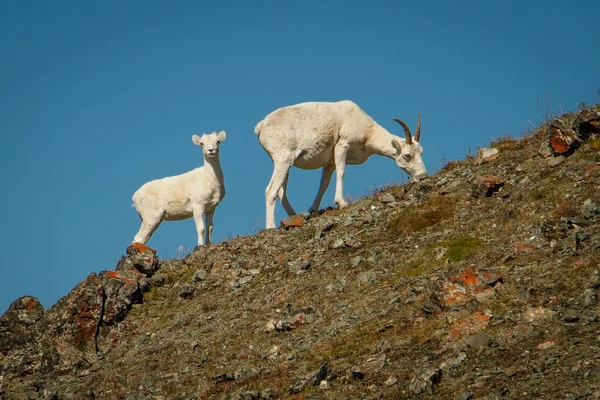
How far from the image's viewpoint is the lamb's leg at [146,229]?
24.3 metres

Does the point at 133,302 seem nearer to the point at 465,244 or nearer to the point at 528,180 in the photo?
the point at 465,244

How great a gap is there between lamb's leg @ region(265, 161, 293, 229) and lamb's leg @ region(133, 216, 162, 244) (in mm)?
3471

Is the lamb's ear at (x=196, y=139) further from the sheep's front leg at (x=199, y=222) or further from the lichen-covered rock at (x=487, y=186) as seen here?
the lichen-covered rock at (x=487, y=186)

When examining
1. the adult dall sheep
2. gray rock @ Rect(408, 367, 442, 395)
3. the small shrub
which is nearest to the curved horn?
the adult dall sheep

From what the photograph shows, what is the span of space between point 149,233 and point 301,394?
13174 millimetres

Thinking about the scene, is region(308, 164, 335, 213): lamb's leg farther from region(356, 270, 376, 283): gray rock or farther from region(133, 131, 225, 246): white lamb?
region(356, 270, 376, 283): gray rock

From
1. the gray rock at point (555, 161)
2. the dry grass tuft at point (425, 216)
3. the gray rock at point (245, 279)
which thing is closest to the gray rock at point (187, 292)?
the gray rock at point (245, 279)

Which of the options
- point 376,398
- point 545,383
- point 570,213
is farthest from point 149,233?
point 545,383

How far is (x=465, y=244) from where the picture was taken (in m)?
16.9

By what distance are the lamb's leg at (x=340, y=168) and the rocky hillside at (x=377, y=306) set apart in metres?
0.73

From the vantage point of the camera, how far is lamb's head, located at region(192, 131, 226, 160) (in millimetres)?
23500

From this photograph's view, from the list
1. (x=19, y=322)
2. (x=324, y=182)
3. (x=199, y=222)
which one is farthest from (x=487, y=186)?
(x=19, y=322)

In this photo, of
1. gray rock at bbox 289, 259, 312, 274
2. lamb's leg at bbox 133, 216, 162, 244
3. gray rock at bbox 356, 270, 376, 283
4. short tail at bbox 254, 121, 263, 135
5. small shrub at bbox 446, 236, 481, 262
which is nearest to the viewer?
small shrub at bbox 446, 236, 481, 262

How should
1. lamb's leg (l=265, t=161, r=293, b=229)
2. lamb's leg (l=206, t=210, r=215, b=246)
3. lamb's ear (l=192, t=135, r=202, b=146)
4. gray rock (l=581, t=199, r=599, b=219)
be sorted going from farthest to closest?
lamb's ear (l=192, t=135, r=202, b=146)
lamb's leg (l=206, t=210, r=215, b=246)
lamb's leg (l=265, t=161, r=293, b=229)
gray rock (l=581, t=199, r=599, b=219)
